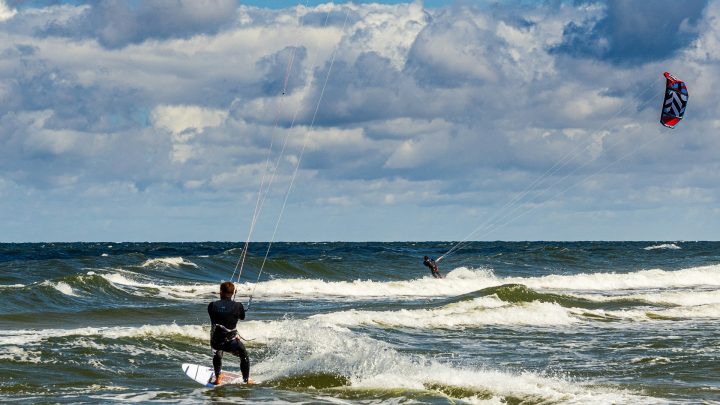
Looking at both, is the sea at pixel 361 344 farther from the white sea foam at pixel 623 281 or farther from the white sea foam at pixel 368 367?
the white sea foam at pixel 623 281

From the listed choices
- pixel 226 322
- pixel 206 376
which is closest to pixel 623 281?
pixel 206 376

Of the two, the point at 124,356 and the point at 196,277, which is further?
the point at 196,277

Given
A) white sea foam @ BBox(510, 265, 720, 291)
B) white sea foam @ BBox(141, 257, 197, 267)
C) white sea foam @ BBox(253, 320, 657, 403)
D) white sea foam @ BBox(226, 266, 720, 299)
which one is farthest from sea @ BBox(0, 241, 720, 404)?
white sea foam @ BBox(141, 257, 197, 267)

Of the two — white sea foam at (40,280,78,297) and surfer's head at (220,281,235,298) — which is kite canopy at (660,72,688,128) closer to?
surfer's head at (220,281,235,298)

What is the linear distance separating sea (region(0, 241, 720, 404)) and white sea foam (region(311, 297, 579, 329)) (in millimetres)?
62

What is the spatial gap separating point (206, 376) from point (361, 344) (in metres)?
2.71

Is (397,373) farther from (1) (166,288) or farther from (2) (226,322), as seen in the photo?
(1) (166,288)

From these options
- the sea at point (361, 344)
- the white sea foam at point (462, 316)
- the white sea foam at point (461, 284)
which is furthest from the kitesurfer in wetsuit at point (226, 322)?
the white sea foam at point (461, 284)

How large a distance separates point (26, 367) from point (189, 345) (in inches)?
157

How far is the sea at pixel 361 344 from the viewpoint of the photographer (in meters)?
13.9

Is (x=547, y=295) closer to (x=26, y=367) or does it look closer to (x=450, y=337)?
(x=450, y=337)

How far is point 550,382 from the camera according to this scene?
46.8 feet

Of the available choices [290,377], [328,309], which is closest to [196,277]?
[328,309]

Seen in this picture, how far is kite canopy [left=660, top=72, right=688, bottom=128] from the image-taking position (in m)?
24.6
